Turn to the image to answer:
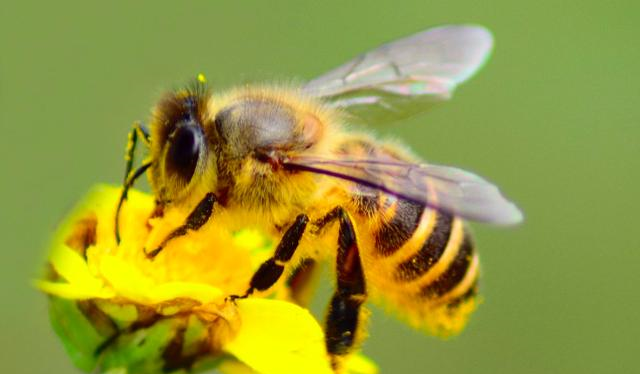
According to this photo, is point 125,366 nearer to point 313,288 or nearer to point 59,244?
point 59,244

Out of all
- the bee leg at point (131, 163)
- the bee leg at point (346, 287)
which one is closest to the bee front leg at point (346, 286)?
the bee leg at point (346, 287)

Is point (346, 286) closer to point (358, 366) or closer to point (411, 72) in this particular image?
point (358, 366)

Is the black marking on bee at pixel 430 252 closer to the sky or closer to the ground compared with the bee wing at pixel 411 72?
closer to the ground

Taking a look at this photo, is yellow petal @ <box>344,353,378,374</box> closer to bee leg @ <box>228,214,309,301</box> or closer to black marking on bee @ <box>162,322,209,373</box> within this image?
bee leg @ <box>228,214,309,301</box>

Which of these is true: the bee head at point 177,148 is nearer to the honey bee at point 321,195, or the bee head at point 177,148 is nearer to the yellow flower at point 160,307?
the honey bee at point 321,195

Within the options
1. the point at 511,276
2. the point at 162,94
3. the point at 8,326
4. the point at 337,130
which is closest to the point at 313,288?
the point at 337,130

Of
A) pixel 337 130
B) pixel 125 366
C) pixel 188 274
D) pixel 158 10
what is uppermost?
pixel 158 10

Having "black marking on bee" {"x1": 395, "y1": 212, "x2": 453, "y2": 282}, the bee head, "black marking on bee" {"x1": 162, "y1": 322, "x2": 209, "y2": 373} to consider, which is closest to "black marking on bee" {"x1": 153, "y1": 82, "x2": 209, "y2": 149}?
the bee head
